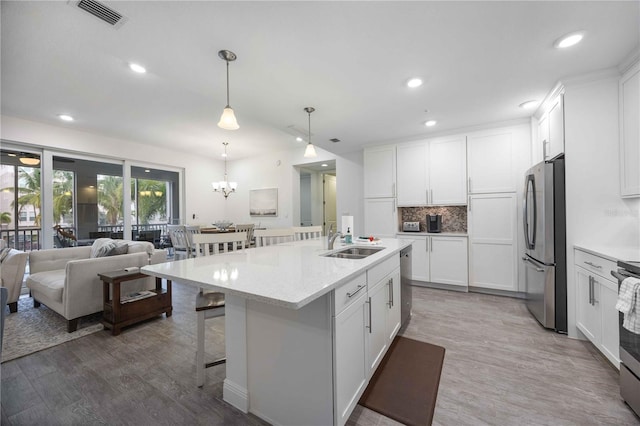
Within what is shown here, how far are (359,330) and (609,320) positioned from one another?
196cm

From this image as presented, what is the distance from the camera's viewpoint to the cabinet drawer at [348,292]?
1277 millimetres

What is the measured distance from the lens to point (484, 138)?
379 cm

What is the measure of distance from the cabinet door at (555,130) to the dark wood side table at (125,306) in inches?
176

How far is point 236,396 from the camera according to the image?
1.57 metres

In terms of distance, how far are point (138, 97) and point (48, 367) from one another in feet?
9.46

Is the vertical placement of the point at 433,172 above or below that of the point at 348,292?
above

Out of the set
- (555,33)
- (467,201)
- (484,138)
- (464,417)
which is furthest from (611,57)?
(464,417)

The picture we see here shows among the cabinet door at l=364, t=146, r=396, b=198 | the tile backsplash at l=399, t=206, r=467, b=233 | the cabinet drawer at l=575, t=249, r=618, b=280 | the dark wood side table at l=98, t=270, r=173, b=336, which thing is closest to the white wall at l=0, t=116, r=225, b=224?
the dark wood side table at l=98, t=270, r=173, b=336

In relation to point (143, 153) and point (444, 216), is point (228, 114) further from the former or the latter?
point (143, 153)

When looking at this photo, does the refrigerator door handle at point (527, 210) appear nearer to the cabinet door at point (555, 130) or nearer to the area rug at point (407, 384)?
the cabinet door at point (555, 130)

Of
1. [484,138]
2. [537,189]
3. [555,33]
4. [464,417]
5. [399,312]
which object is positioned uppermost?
[555,33]

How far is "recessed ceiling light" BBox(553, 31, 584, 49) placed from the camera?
1.93 m

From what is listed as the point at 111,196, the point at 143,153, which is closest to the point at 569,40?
the point at 143,153

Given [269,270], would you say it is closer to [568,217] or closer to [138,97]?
[568,217]
